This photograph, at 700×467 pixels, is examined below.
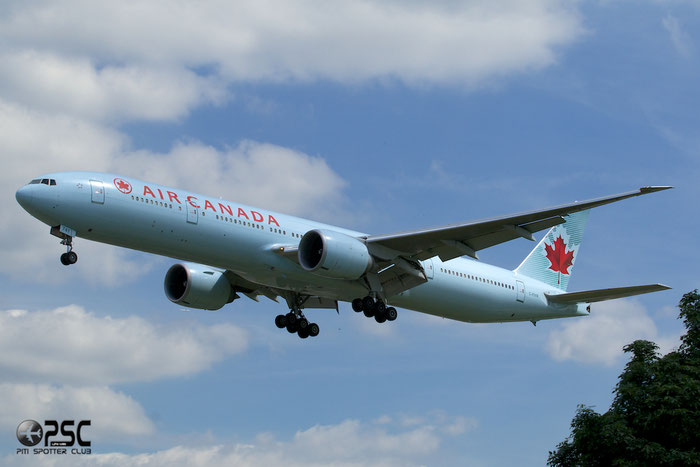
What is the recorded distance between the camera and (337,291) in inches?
1357

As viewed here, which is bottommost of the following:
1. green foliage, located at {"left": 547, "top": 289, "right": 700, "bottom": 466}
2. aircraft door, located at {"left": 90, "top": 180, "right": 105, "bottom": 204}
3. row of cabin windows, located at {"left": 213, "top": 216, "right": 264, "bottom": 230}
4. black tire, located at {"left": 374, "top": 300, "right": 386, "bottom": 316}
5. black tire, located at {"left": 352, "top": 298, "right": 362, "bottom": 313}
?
green foliage, located at {"left": 547, "top": 289, "right": 700, "bottom": 466}

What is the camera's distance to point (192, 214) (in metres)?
29.9

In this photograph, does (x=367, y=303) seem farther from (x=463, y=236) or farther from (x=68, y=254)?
(x=68, y=254)

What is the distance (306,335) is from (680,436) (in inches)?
606

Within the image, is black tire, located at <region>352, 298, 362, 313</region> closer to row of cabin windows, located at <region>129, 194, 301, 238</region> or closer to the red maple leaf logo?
row of cabin windows, located at <region>129, 194, 301, 238</region>

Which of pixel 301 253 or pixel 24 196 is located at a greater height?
pixel 24 196

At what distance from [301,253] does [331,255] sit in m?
1.07

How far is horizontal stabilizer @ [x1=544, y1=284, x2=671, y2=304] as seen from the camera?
3472 centimetres

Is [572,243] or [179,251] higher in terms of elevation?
[572,243]

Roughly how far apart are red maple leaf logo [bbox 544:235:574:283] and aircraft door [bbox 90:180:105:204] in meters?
23.5

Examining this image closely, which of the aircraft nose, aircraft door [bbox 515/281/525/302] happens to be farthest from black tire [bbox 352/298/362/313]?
the aircraft nose

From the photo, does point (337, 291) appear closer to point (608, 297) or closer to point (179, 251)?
point (179, 251)

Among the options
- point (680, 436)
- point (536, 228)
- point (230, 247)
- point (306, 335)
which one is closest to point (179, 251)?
point (230, 247)

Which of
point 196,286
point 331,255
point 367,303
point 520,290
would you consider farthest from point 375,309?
point 520,290
